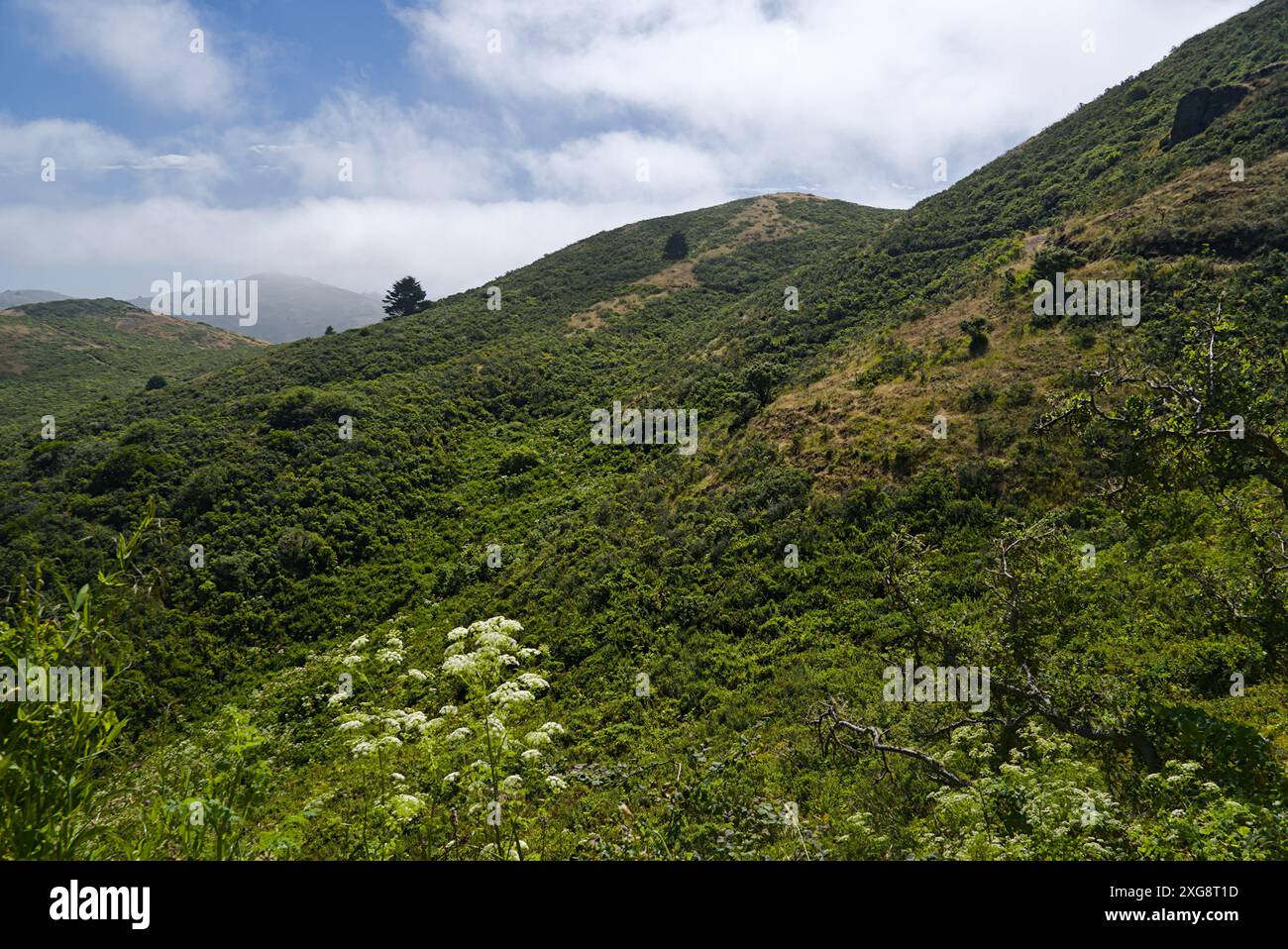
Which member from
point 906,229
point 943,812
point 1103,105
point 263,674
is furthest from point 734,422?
point 1103,105

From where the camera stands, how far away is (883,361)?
23078 mm

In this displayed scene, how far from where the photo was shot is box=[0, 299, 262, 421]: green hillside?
4769cm

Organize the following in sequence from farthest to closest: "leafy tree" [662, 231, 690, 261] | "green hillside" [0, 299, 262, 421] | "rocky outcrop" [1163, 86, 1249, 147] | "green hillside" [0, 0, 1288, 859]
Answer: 1. "leafy tree" [662, 231, 690, 261]
2. "green hillside" [0, 299, 262, 421]
3. "rocky outcrop" [1163, 86, 1249, 147]
4. "green hillside" [0, 0, 1288, 859]

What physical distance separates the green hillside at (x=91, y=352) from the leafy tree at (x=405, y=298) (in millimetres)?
18281

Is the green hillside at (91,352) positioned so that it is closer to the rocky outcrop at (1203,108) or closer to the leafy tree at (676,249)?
the leafy tree at (676,249)

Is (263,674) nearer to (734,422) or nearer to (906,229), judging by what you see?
(734,422)

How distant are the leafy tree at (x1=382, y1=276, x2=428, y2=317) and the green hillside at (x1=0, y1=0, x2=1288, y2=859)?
12.4 metres

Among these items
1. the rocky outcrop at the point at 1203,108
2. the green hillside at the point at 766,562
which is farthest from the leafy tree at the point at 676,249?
the rocky outcrop at the point at 1203,108

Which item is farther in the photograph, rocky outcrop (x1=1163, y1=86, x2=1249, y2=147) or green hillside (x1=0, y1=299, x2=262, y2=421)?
green hillside (x1=0, y1=299, x2=262, y2=421)

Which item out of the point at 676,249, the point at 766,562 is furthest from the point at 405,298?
the point at 766,562

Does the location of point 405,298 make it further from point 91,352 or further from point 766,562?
point 766,562

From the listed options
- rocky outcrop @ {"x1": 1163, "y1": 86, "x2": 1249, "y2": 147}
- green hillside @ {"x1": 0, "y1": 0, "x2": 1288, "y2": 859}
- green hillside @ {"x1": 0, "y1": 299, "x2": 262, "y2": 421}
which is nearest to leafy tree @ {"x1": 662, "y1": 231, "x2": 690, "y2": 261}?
green hillside @ {"x1": 0, "y1": 0, "x2": 1288, "y2": 859}

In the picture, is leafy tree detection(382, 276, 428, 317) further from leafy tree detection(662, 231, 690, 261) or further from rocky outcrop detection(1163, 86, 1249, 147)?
rocky outcrop detection(1163, 86, 1249, 147)

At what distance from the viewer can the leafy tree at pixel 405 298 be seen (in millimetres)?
54219
